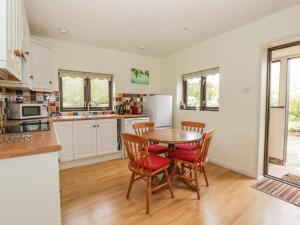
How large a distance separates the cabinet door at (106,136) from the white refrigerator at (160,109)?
3.01ft

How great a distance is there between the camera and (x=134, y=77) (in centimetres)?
414

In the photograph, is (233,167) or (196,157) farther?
(233,167)

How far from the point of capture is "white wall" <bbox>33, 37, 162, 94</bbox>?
3221mm

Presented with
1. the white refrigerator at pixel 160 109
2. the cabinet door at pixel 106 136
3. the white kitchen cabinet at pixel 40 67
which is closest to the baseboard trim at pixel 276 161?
the white refrigerator at pixel 160 109

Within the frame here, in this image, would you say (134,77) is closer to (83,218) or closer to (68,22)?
(68,22)

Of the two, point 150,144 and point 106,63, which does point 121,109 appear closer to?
point 106,63

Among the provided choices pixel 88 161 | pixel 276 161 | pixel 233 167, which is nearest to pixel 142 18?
pixel 88 161

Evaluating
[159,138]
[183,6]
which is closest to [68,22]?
[183,6]

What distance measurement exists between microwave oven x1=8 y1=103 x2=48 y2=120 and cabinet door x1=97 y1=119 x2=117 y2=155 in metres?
0.99

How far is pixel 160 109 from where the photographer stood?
3834mm

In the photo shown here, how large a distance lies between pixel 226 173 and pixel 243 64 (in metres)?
1.77

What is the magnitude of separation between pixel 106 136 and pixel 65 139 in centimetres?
72

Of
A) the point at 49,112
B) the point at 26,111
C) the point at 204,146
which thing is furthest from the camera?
the point at 49,112

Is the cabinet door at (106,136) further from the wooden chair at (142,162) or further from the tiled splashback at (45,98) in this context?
the wooden chair at (142,162)
